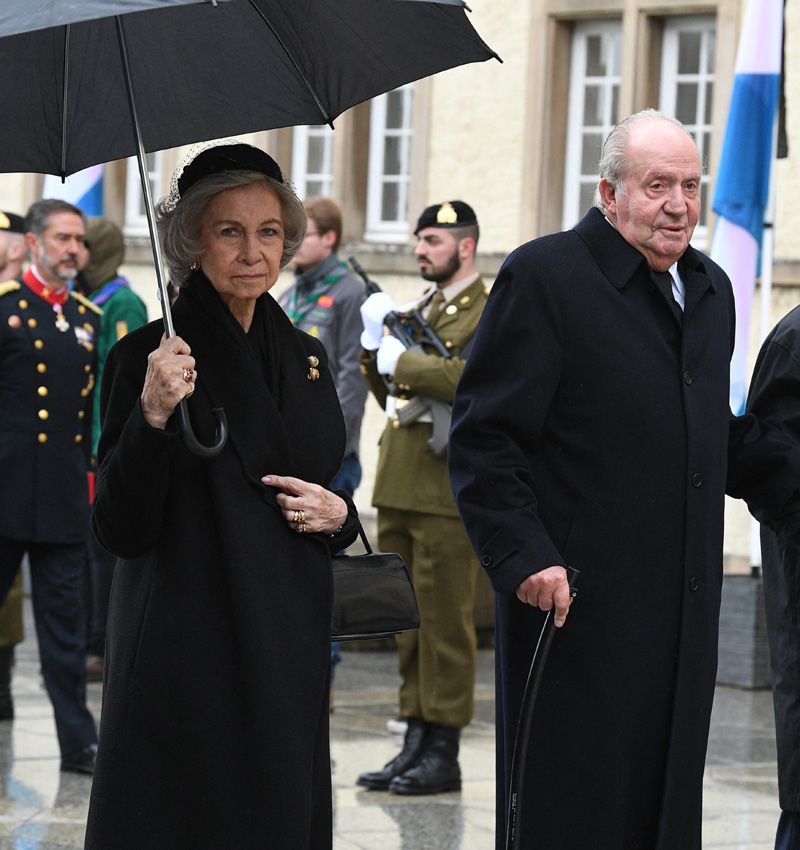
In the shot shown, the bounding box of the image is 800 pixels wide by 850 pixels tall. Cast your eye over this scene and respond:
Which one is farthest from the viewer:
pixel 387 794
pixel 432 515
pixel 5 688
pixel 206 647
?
pixel 5 688

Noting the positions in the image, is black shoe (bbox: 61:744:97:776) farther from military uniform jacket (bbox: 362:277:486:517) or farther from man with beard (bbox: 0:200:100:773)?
military uniform jacket (bbox: 362:277:486:517)

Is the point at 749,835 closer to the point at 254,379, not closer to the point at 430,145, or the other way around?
the point at 254,379

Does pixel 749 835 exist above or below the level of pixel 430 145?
below

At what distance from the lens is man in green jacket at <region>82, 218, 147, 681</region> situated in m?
10.1

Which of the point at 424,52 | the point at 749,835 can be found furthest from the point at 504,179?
the point at 424,52

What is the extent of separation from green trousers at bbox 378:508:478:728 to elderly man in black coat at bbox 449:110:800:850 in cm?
280

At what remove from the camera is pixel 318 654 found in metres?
4.30

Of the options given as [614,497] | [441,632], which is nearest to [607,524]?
[614,497]

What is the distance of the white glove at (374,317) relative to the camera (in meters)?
8.03

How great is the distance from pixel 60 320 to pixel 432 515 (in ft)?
5.94

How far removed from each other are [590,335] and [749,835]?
2882 mm

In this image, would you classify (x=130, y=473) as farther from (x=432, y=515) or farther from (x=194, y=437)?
(x=432, y=515)

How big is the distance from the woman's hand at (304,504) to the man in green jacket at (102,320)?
561 centimetres

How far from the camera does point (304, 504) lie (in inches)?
166
